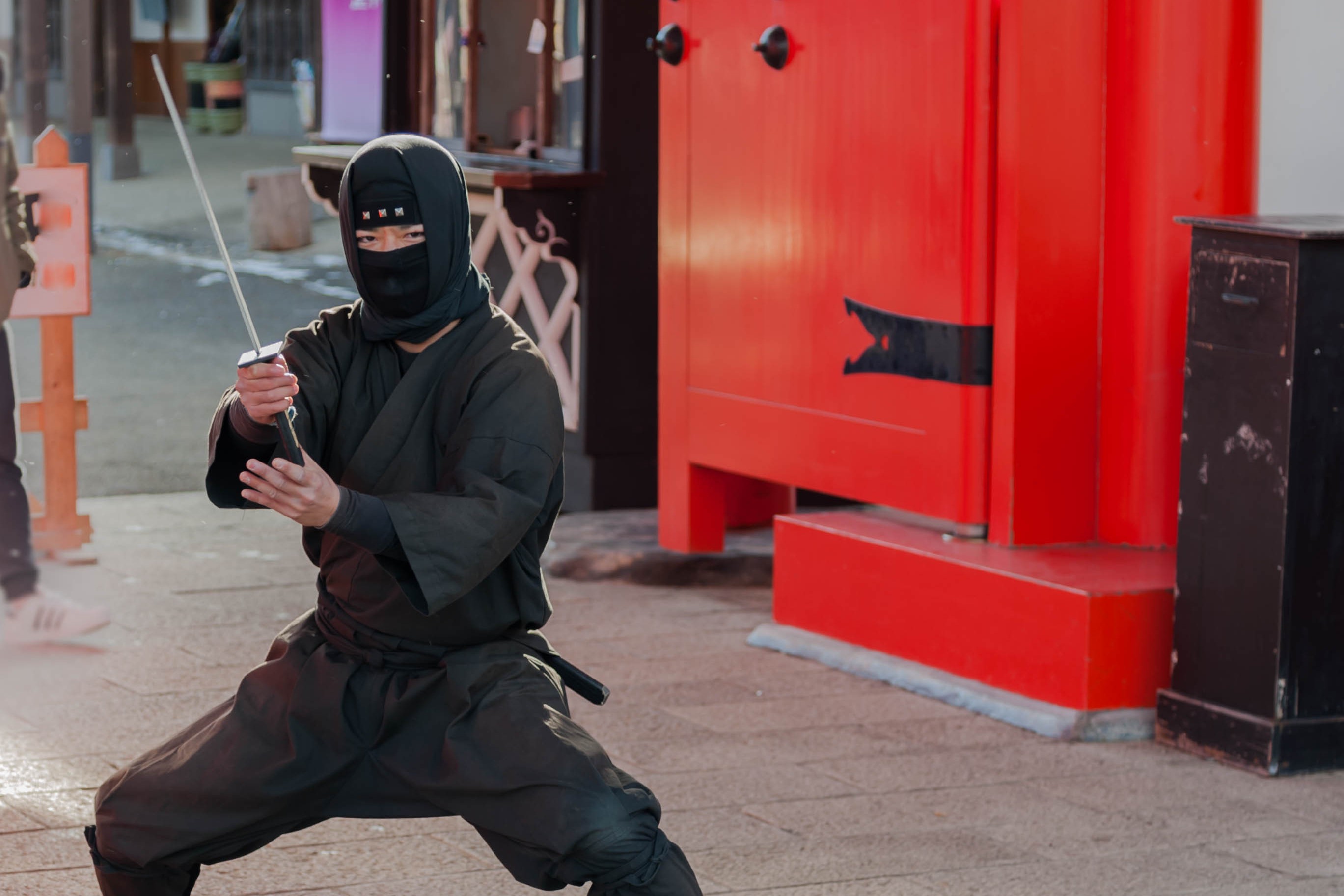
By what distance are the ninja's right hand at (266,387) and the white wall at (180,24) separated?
4.08m

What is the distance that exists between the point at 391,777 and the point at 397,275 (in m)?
0.68

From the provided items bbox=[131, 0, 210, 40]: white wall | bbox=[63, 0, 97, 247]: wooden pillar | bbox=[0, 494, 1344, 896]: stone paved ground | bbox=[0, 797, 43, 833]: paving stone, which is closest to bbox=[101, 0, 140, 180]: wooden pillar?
bbox=[131, 0, 210, 40]: white wall

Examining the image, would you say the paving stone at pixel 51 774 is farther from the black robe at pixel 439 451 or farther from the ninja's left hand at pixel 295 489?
the ninja's left hand at pixel 295 489

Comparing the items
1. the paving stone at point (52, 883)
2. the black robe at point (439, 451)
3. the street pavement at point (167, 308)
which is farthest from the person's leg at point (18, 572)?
the black robe at point (439, 451)

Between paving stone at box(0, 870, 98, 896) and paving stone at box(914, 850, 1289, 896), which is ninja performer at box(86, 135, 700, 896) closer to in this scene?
paving stone at box(0, 870, 98, 896)

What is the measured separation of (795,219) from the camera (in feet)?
17.2

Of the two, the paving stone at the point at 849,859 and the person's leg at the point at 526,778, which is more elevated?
the person's leg at the point at 526,778

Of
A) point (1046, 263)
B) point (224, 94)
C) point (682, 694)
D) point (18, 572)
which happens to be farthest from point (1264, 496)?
point (224, 94)

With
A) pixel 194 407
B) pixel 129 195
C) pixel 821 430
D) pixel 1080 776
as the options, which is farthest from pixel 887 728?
pixel 194 407

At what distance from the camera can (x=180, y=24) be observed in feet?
25.6

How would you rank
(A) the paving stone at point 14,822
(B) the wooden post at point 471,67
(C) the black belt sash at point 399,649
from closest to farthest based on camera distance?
(C) the black belt sash at point 399,649 < (A) the paving stone at point 14,822 < (B) the wooden post at point 471,67

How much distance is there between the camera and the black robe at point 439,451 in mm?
2500

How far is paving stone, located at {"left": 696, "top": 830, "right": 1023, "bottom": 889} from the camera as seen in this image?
342 centimetres

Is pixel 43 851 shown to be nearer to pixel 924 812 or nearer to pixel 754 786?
pixel 754 786
